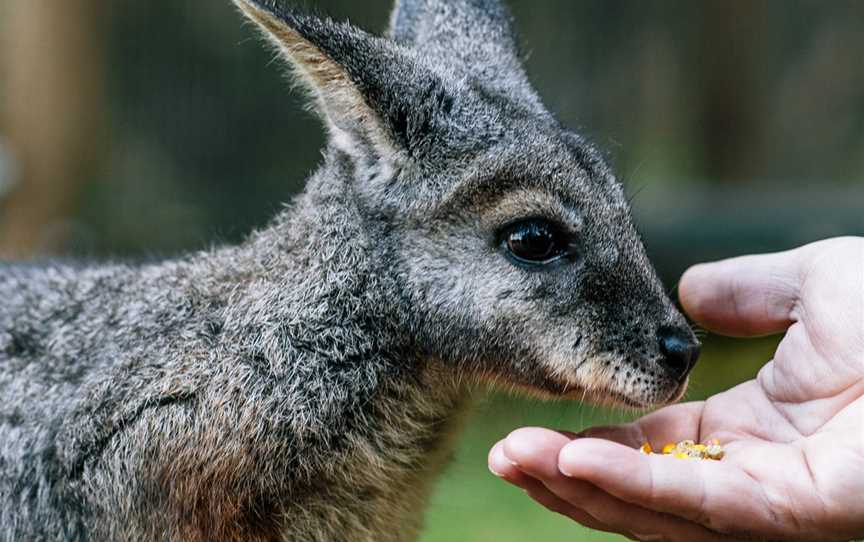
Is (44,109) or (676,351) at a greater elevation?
(44,109)

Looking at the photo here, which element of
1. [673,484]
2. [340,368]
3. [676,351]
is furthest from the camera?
[340,368]

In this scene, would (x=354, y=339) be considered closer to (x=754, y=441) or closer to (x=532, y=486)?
(x=532, y=486)

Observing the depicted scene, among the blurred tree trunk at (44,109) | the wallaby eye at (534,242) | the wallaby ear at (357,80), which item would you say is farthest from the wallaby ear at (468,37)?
the blurred tree trunk at (44,109)

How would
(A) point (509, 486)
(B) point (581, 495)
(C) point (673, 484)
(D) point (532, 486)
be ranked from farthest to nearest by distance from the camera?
(A) point (509, 486), (D) point (532, 486), (B) point (581, 495), (C) point (673, 484)

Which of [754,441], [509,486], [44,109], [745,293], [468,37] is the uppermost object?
[44,109]

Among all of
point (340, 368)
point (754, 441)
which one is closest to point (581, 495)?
point (754, 441)

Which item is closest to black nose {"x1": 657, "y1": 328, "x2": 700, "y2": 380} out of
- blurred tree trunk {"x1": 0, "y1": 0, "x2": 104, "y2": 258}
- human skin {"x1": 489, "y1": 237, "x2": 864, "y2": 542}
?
human skin {"x1": 489, "y1": 237, "x2": 864, "y2": 542}

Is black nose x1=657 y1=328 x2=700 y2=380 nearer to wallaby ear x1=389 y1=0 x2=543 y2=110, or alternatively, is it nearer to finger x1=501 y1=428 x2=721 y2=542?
finger x1=501 y1=428 x2=721 y2=542
